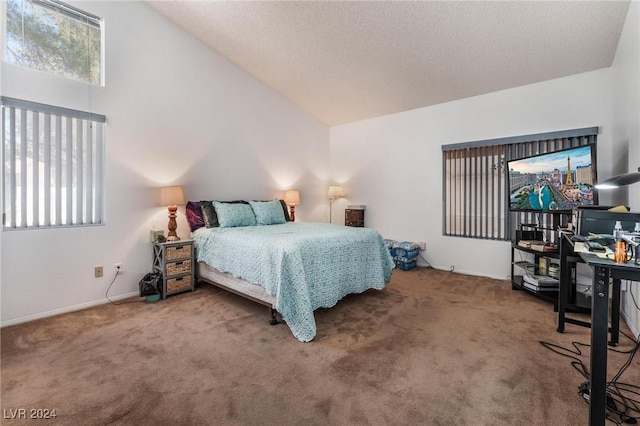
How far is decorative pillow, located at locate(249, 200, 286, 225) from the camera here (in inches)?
161

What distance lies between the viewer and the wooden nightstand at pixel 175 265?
10.6ft

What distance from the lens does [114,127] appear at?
124 inches

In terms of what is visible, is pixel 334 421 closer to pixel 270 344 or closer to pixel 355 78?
pixel 270 344

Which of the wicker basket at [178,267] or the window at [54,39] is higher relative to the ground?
the window at [54,39]

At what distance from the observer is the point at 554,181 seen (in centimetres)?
300

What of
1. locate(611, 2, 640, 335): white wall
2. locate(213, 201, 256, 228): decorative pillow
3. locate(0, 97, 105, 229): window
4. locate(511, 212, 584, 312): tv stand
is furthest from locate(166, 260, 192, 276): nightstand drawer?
locate(611, 2, 640, 335): white wall

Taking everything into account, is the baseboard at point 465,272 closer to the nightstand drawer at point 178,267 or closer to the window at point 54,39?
the nightstand drawer at point 178,267

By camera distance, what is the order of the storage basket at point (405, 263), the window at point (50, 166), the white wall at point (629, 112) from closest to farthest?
the white wall at point (629, 112), the window at point (50, 166), the storage basket at point (405, 263)

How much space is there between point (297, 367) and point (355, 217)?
3756mm

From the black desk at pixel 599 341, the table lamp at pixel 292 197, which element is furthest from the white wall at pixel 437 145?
the black desk at pixel 599 341

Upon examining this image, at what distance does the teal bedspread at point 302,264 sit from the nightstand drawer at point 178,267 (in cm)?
16

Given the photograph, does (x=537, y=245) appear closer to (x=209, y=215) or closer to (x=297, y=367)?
(x=297, y=367)

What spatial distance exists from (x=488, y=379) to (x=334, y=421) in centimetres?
102

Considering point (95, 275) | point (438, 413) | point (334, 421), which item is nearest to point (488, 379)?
point (438, 413)
